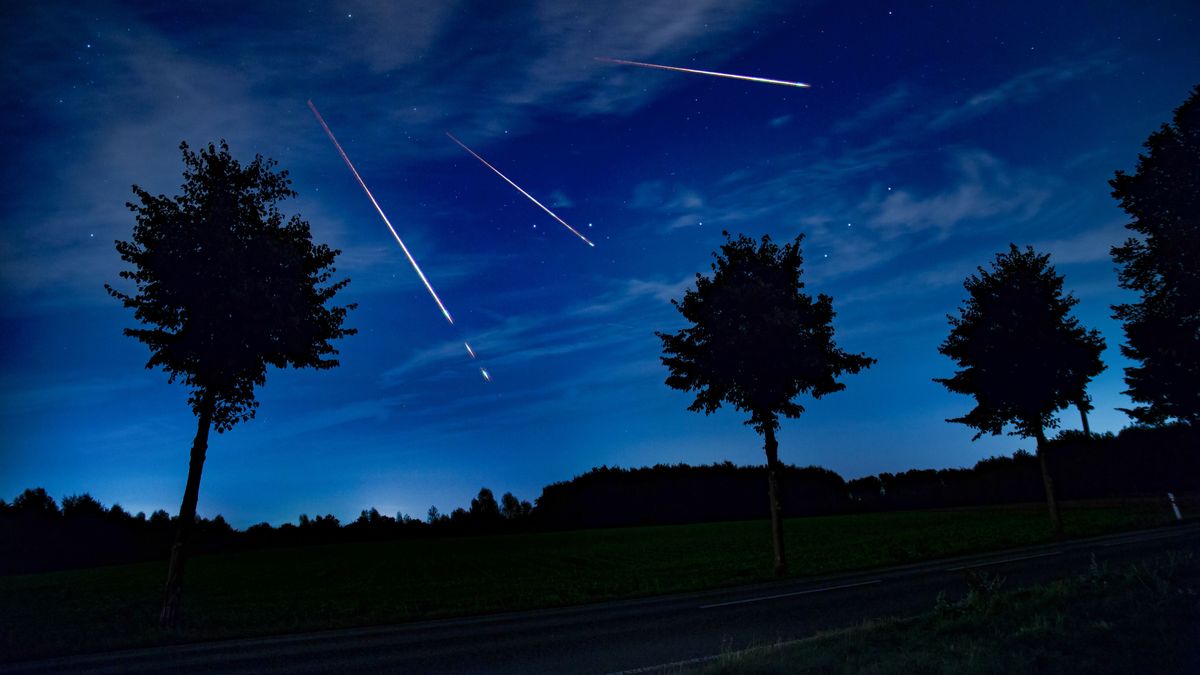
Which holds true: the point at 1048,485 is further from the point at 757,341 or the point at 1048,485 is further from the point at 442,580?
the point at 442,580

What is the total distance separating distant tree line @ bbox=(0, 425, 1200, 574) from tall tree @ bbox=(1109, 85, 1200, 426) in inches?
740

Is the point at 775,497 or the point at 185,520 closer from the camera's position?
the point at 185,520

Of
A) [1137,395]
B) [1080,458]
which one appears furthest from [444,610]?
[1080,458]

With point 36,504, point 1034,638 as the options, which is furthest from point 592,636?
point 36,504

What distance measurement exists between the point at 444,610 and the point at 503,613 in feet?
7.87

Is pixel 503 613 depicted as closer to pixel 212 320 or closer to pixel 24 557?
pixel 212 320

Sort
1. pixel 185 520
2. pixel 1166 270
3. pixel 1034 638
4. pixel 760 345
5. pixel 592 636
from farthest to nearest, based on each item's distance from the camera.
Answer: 1. pixel 1166 270
2. pixel 760 345
3. pixel 185 520
4. pixel 592 636
5. pixel 1034 638

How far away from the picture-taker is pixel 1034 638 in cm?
673

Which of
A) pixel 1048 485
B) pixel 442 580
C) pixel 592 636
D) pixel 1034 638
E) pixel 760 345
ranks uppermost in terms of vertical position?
pixel 760 345

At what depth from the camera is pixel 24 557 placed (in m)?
60.3

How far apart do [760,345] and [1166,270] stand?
64.3 feet

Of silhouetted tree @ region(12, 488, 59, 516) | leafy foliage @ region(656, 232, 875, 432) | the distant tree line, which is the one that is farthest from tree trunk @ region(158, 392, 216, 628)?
silhouetted tree @ region(12, 488, 59, 516)

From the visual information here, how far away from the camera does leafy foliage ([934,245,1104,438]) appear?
3269 centimetres

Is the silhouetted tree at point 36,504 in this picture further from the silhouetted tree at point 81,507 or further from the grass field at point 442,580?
the grass field at point 442,580
